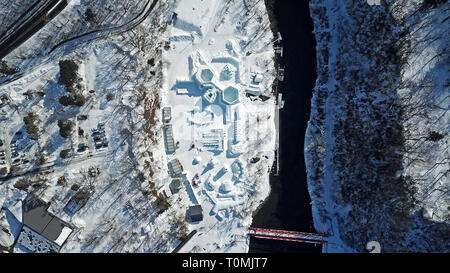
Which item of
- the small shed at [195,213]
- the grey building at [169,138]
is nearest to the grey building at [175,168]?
the grey building at [169,138]

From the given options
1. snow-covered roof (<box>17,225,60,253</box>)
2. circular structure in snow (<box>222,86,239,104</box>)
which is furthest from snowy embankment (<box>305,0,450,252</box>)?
snow-covered roof (<box>17,225,60,253</box>)

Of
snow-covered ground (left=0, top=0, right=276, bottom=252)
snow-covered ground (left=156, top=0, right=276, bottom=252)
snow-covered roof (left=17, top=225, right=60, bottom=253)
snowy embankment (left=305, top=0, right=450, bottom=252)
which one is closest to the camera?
snowy embankment (left=305, top=0, right=450, bottom=252)

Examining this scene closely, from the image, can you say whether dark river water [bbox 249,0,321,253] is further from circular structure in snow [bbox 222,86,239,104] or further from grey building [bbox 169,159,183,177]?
grey building [bbox 169,159,183,177]

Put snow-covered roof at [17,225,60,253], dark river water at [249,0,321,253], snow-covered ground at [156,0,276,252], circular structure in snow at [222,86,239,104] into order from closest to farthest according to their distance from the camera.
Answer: snow-covered roof at [17,225,60,253], circular structure in snow at [222,86,239,104], snow-covered ground at [156,0,276,252], dark river water at [249,0,321,253]

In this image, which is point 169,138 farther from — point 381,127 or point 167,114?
point 381,127

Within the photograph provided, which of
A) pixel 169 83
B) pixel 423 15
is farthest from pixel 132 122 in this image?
pixel 423 15

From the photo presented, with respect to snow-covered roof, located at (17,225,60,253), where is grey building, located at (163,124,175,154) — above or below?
above

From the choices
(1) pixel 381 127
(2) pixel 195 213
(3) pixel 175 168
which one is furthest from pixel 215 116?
(1) pixel 381 127
